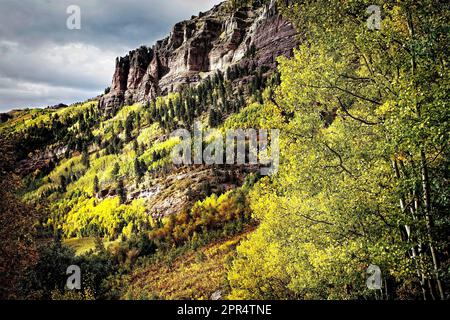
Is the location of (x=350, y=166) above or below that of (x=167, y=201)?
above

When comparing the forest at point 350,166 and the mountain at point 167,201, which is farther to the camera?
the mountain at point 167,201

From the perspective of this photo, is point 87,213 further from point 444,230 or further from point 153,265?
point 444,230

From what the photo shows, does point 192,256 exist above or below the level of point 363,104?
below

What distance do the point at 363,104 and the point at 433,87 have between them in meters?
3.13

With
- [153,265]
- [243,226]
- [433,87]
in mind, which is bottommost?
[153,265]

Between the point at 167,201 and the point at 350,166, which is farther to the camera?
the point at 167,201

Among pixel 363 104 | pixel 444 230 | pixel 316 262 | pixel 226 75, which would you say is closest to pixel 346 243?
pixel 316 262

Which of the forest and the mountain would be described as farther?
the mountain

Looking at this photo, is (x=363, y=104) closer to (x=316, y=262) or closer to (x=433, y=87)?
(x=433, y=87)

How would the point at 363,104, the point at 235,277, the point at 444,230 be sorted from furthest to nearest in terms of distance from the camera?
the point at 235,277 → the point at 363,104 → the point at 444,230
